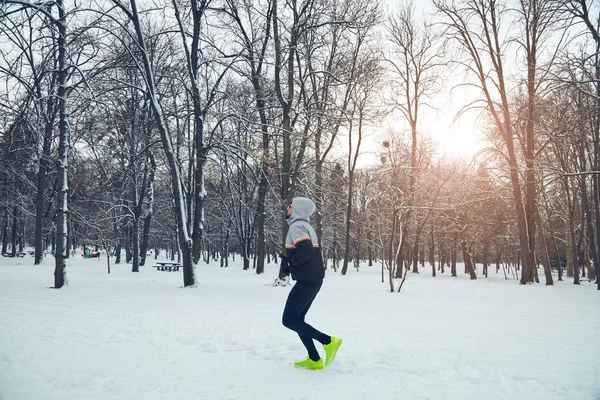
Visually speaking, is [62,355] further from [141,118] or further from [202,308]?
[141,118]

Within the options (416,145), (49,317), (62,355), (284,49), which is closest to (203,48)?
(284,49)

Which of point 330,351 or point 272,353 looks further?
point 272,353

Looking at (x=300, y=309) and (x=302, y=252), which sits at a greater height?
(x=302, y=252)

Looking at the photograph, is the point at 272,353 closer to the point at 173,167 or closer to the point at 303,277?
the point at 303,277

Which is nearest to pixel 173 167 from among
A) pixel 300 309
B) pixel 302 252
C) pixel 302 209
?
pixel 302 209

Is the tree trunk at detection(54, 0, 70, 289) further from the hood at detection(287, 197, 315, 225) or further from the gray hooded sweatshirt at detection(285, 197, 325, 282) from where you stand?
the gray hooded sweatshirt at detection(285, 197, 325, 282)

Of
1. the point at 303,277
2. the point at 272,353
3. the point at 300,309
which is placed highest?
the point at 303,277

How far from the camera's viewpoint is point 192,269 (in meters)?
14.2

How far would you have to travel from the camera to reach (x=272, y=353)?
5453 millimetres

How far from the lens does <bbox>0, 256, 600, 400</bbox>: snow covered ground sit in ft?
13.3

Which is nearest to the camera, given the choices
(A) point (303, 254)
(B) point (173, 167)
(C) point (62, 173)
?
(A) point (303, 254)

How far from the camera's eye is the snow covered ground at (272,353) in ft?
13.3

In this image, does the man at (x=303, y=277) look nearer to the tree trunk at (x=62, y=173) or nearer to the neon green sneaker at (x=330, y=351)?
the neon green sneaker at (x=330, y=351)

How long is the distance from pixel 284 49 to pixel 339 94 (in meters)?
8.15
